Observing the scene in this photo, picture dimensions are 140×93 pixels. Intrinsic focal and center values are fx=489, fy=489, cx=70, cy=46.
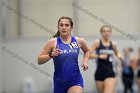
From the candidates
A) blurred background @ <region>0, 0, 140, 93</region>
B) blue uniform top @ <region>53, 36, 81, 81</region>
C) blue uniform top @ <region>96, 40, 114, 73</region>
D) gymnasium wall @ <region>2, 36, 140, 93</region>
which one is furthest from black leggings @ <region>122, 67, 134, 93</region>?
blue uniform top @ <region>53, 36, 81, 81</region>

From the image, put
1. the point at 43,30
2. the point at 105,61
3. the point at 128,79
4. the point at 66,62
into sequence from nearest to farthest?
the point at 66,62 → the point at 105,61 → the point at 128,79 → the point at 43,30

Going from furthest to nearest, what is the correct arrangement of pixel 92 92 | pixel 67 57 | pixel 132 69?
pixel 92 92 < pixel 132 69 < pixel 67 57

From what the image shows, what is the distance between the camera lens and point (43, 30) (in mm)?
16297

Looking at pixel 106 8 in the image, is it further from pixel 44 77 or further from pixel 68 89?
pixel 68 89

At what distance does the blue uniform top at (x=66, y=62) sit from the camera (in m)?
6.96

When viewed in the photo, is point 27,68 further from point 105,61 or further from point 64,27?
point 64,27

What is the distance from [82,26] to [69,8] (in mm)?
739

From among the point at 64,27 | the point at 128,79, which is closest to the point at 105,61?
the point at 64,27

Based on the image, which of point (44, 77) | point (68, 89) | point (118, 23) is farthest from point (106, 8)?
point (68, 89)

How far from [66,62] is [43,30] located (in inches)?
370

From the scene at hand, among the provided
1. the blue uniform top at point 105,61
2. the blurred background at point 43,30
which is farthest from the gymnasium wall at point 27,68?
the blue uniform top at point 105,61

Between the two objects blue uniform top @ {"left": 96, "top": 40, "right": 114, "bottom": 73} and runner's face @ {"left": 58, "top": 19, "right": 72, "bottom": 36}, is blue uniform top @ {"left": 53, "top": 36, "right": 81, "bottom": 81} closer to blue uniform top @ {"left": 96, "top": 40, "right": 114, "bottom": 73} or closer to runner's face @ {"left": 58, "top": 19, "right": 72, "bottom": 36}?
runner's face @ {"left": 58, "top": 19, "right": 72, "bottom": 36}

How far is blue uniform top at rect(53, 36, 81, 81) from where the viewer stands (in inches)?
274

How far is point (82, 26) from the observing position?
53.5 ft
